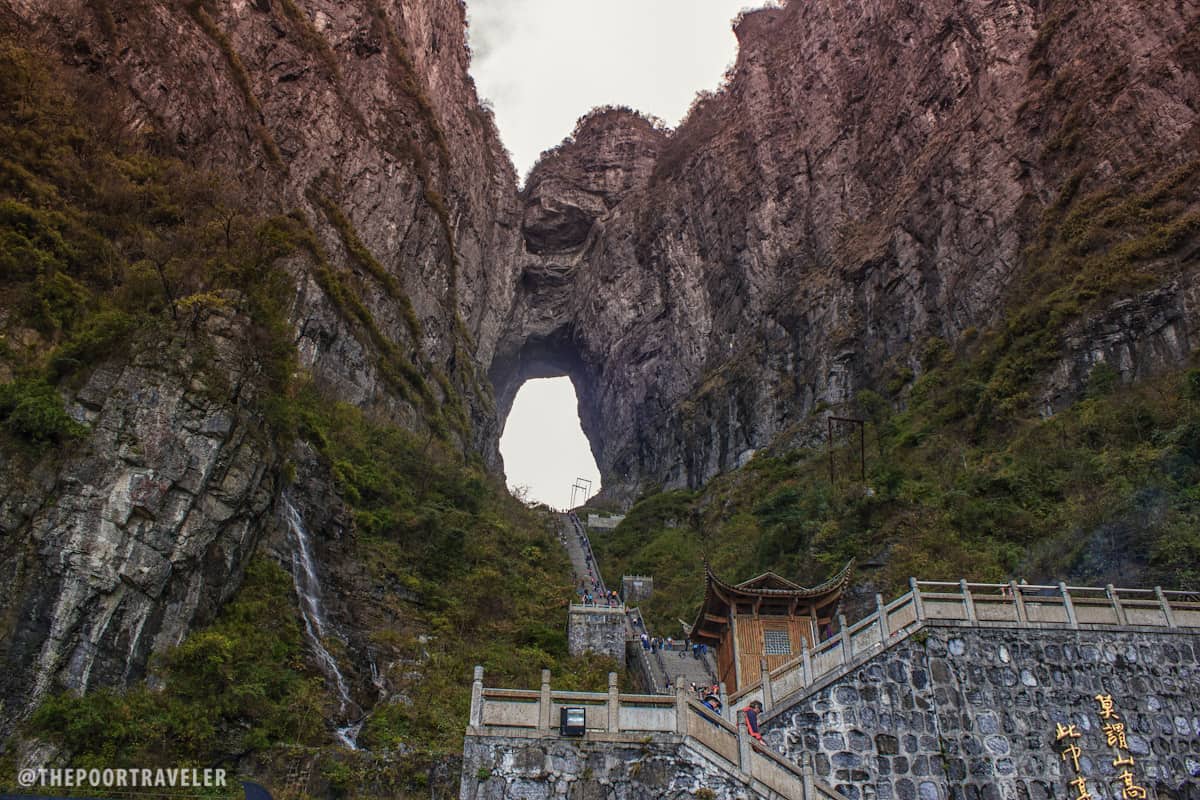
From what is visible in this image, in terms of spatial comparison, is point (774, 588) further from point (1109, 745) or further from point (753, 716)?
point (1109, 745)

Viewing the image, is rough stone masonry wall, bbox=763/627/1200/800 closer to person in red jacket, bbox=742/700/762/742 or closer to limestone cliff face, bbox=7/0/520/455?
person in red jacket, bbox=742/700/762/742

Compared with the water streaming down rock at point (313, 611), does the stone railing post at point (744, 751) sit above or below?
below

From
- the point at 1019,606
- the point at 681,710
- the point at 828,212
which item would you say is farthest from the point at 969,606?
the point at 828,212

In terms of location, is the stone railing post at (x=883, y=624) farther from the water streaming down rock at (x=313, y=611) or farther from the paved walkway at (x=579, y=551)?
the paved walkway at (x=579, y=551)

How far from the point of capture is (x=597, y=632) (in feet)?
78.9

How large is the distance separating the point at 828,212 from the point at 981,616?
41207 millimetres

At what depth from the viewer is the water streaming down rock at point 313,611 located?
16797 mm

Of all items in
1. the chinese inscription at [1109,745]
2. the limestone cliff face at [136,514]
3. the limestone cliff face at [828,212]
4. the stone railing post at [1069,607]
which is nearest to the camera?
the chinese inscription at [1109,745]

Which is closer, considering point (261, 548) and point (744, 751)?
point (744, 751)

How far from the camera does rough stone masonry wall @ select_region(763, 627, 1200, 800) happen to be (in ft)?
46.1

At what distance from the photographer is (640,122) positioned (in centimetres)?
7831

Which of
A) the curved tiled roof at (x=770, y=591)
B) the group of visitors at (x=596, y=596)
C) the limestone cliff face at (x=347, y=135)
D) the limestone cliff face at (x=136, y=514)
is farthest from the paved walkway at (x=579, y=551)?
the limestone cliff face at (x=136, y=514)

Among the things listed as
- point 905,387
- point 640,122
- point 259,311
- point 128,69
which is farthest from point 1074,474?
point 640,122

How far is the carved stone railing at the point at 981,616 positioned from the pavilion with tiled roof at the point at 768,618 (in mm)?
3200
